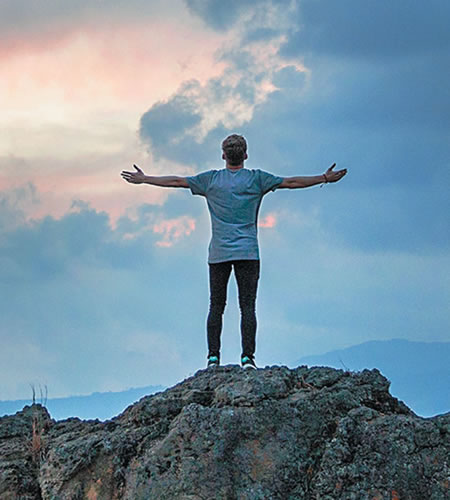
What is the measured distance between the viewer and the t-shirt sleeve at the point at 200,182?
10641 mm

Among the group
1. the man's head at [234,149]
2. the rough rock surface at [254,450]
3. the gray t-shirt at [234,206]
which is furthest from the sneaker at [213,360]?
the man's head at [234,149]

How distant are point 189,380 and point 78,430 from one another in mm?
1437

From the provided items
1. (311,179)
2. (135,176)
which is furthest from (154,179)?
(311,179)

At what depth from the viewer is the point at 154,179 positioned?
10.8m

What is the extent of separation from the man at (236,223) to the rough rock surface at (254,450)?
1.78 m

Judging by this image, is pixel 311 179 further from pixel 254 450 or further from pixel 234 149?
pixel 254 450

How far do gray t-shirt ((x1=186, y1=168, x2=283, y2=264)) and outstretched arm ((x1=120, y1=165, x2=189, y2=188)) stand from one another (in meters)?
0.13

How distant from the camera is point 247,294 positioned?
405 inches

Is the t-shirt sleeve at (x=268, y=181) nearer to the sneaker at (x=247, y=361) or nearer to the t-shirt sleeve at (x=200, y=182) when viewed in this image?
the t-shirt sleeve at (x=200, y=182)

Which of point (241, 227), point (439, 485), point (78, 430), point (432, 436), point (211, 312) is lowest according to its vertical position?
point (439, 485)

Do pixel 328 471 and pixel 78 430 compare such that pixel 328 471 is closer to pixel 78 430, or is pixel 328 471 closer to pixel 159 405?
pixel 159 405

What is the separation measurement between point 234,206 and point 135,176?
1524mm

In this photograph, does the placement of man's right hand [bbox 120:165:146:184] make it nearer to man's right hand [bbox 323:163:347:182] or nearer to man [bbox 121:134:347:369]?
man [bbox 121:134:347:369]

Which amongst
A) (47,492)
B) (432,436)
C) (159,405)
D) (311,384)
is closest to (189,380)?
(159,405)
